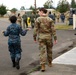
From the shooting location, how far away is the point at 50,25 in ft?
27.7

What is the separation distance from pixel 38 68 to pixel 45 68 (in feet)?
0.81

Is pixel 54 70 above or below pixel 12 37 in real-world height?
below

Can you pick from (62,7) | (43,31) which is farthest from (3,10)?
(43,31)

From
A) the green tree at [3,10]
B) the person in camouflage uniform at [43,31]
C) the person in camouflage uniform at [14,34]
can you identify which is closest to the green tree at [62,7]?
the green tree at [3,10]

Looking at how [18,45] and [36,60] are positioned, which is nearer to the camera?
[18,45]

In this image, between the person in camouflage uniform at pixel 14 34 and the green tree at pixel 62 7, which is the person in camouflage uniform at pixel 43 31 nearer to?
the person in camouflage uniform at pixel 14 34

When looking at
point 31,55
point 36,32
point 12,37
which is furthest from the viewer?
point 31,55

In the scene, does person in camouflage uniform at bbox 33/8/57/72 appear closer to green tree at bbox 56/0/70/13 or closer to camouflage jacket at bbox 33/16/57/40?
camouflage jacket at bbox 33/16/57/40

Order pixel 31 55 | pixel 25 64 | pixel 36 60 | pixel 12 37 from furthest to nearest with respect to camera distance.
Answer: pixel 31 55
pixel 36 60
pixel 25 64
pixel 12 37

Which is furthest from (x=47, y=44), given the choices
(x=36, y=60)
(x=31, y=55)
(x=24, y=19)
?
(x=24, y=19)

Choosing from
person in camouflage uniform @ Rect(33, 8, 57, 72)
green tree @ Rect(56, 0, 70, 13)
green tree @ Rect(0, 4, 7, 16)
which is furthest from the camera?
green tree @ Rect(0, 4, 7, 16)

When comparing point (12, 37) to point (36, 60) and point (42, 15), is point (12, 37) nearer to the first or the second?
point (42, 15)

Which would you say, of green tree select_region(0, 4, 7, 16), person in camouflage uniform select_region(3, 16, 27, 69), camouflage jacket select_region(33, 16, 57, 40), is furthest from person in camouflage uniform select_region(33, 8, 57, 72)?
green tree select_region(0, 4, 7, 16)

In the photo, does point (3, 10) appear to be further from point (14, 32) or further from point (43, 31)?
point (43, 31)
